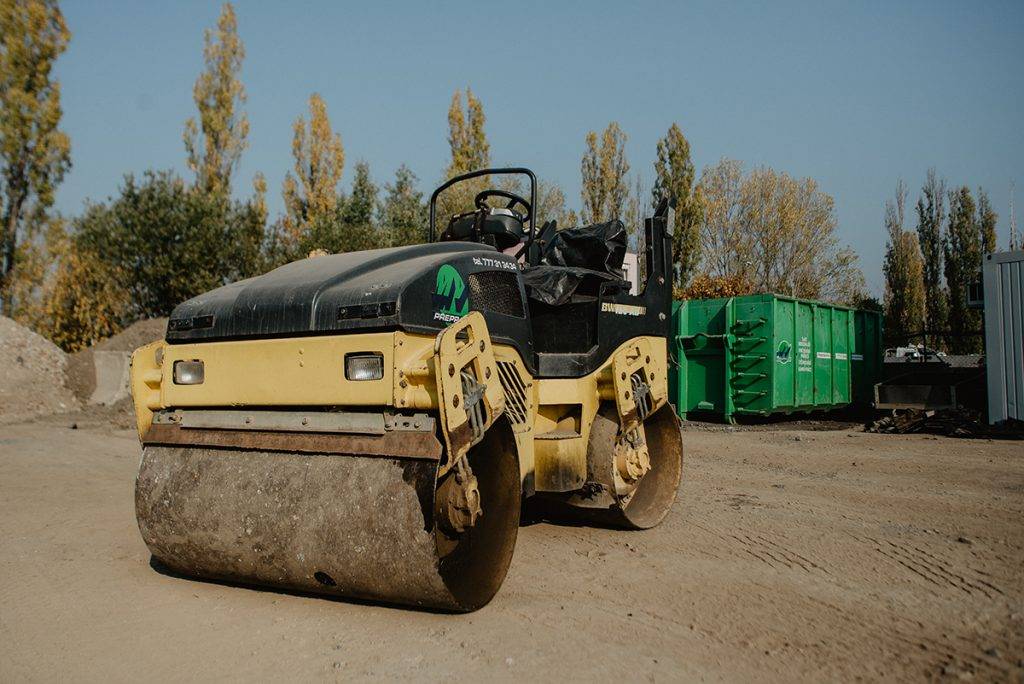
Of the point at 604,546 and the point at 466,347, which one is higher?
the point at 466,347

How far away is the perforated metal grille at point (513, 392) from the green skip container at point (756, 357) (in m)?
9.25

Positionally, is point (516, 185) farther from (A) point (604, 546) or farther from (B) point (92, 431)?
(A) point (604, 546)

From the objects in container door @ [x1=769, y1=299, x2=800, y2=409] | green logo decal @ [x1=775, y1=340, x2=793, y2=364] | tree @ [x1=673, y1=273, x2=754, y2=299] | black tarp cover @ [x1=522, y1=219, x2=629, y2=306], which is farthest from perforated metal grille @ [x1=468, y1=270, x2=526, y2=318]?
tree @ [x1=673, y1=273, x2=754, y2=299]

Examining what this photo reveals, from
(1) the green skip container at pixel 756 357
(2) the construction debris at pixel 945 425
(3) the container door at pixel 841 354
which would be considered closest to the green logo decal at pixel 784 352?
(1) the green skip container at pixel 756 357

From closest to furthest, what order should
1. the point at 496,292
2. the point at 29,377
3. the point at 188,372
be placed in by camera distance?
the point at 188,372 → the point at 496,292 → the point at 29,377

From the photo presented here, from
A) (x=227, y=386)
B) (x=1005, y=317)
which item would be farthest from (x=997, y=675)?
(x=1005, y=317)

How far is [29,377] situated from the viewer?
15.2 metres

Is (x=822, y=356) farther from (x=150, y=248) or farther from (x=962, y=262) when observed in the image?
(x=962, y=262)

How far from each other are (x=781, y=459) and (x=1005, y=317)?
489cm

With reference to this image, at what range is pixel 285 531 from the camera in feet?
11.0

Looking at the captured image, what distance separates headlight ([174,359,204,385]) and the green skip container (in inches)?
398

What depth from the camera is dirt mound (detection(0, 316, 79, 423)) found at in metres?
14.3

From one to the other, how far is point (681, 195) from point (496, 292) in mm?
26371

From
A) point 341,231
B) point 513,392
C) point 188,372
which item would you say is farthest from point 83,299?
point 513,392
